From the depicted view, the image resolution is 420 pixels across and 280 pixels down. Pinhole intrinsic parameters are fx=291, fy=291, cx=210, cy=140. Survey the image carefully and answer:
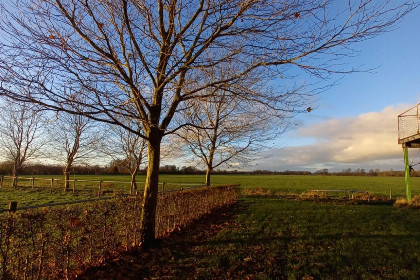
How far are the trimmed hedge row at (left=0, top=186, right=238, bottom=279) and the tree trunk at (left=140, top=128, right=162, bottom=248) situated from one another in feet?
0.52

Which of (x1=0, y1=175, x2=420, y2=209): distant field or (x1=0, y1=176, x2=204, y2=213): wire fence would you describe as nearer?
(x1=0, y1=176, x2=204, y2=213): wire fence

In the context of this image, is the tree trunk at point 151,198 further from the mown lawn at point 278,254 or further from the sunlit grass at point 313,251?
the sunlit grass at point 313,251

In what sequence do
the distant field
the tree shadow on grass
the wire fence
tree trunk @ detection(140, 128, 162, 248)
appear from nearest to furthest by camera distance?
the tree shadow on grass < tree trunk @ detection(140, 128, 162, 248) < the wire fence < the distant field

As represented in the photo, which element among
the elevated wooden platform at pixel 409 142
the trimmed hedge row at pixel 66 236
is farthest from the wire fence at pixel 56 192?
the elevated wooden platform at pixel 409 142

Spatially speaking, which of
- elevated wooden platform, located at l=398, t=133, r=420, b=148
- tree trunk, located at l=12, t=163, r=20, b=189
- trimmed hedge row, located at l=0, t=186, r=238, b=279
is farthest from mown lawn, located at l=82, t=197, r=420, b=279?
tree trunk, located at l=12, t=163, r=20, b=189

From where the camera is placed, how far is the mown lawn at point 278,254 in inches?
187

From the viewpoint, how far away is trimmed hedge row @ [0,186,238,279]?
381 cm

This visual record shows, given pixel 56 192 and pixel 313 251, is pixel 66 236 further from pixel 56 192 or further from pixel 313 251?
pixel 56 192

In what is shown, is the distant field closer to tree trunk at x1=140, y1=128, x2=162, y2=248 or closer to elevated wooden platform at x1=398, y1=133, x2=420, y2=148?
Result: tree trunk at x1=140, y1=128, x2=162, y2=248

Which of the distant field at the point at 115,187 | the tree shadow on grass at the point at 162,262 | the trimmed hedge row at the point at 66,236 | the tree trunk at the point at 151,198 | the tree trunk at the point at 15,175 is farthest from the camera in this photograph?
the tree trunk at the point at 15,175

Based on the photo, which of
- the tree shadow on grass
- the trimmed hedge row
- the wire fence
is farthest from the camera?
the wire fence

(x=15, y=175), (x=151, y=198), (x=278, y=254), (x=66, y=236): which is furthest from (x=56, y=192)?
(x=278, y=254)

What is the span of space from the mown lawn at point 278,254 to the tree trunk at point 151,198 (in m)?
0.42

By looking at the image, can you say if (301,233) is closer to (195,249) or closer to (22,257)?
(195,249)
